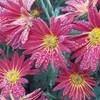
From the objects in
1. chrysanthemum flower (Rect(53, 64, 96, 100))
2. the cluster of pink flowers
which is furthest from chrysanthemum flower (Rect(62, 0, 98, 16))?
chrysanthemum flower (Rect(53, 64, 96, 100))

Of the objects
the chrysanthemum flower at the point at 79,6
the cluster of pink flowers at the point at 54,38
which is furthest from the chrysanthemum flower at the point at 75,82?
the chrysanthemum flower at the point at 79,6

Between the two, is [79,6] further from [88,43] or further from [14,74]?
[14,74]

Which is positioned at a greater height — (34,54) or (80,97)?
(34,54)

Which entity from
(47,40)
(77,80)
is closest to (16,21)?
(47,40)

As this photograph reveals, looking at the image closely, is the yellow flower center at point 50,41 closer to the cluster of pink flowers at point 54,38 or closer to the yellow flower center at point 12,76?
the cluster of pink flowers at point 54,38

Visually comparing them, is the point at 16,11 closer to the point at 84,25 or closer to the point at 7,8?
the point at 7,8

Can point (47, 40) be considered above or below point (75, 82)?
above

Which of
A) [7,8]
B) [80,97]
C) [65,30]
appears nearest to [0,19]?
[7,8]
